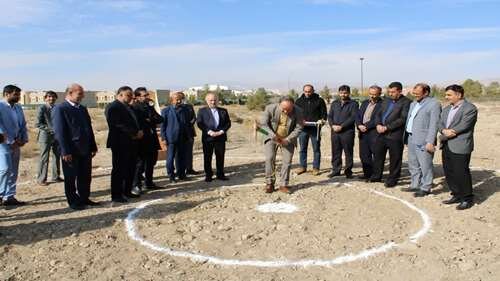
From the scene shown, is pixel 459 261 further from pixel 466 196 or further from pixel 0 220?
pixel 0 220

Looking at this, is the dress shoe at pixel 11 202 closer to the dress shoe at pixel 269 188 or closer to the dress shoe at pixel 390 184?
the dress shoe at pixel 269 188

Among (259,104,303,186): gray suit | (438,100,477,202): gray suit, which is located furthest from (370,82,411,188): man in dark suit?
(259,104,303,186): gray suit

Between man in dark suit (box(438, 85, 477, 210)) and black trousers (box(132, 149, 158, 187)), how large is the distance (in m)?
5.68

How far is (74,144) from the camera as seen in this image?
7738 mm

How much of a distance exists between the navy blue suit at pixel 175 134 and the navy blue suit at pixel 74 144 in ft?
8.47

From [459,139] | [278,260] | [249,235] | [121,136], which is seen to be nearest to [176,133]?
[121,136]

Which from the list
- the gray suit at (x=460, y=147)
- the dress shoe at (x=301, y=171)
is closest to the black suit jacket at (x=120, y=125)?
the dress shoe at (x=301, y=171)

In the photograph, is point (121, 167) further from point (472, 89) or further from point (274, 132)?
point (472, 89)

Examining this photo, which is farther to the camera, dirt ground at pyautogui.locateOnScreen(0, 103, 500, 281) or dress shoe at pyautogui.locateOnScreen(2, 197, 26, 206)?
dress shoe at pyautogui.locateOnScreen(2, 197, 26, 206)

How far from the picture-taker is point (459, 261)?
5.70 m

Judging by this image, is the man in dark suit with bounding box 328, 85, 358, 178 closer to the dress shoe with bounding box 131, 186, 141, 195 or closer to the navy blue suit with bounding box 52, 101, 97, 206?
the dress shoe with bounding box 131, 186, 141, 195

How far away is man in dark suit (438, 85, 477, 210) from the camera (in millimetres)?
7715

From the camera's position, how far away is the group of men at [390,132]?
7902mm

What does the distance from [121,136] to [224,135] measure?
272cm
